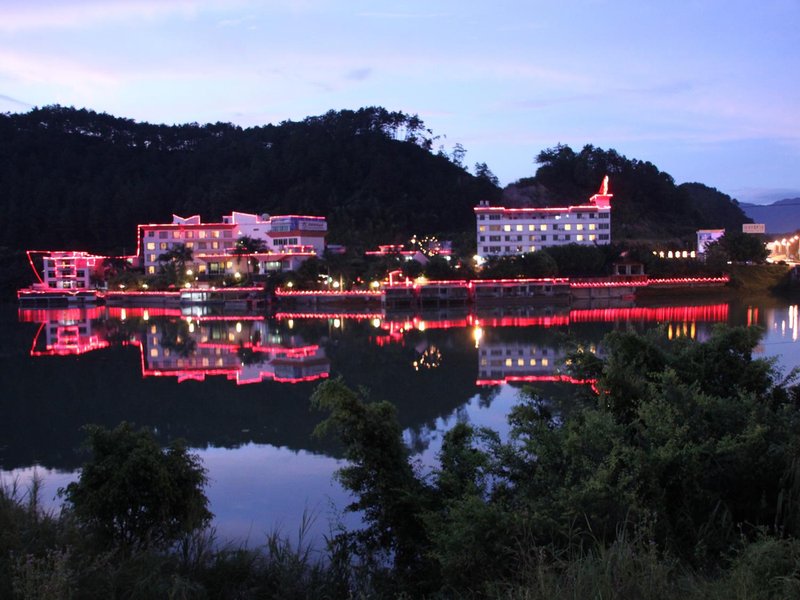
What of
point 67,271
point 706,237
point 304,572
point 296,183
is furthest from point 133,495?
point 296,183

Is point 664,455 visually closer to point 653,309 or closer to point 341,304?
point 653,309

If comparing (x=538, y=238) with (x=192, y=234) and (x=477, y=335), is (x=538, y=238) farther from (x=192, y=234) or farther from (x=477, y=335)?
(x=477, y=335)

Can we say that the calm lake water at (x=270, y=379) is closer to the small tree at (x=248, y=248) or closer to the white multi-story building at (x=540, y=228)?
the small tree at (x=248, y=248)

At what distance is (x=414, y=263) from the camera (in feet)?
113

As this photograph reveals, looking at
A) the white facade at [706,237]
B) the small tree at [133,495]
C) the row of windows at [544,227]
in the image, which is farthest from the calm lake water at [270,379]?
the white facade at [706,237]

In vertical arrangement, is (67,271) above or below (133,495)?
above

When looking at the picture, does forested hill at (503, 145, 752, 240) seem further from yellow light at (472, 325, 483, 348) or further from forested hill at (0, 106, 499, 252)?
yellow light at (472, 325, 483, 348)

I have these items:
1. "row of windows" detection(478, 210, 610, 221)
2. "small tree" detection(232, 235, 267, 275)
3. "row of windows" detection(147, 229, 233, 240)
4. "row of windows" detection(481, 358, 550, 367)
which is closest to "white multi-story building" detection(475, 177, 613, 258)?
"row of windows" detection(478, 210, 610, 221)

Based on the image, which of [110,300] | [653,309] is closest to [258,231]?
[110,300]

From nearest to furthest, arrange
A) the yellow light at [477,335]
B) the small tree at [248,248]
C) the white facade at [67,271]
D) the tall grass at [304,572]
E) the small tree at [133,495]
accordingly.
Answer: the tall grass at [304,572] < the small tree at [133,495] < the yellow light at [477,335] < the small tree at [248,248] < the white facade at [67,271]

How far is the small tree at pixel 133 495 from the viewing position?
15.2 ft

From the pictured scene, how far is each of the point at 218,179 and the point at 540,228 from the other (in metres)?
24.2

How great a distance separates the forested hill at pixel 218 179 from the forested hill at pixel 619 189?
3.42m

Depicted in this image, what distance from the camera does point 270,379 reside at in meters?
13.9
